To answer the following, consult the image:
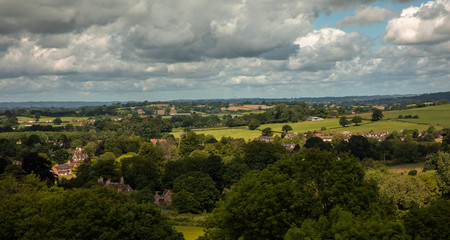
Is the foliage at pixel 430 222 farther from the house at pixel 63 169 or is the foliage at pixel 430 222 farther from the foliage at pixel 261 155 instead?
the house at pixel 63 169

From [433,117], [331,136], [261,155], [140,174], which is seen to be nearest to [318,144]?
[331,136]

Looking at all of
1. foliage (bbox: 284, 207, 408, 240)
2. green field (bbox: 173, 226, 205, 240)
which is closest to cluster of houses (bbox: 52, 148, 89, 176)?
green field (bbox: 173, 226, 205, 240)

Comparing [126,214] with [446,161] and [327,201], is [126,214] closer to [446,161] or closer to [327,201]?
[327,201]

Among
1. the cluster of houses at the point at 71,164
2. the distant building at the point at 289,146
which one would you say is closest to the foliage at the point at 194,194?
the cluster of houses at the point at 71,164

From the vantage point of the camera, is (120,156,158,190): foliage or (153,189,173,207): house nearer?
(153,189,173,207): house

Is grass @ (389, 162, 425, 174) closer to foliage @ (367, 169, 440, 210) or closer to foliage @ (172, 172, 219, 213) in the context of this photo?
foliage @ (367, 169, 440, 210)

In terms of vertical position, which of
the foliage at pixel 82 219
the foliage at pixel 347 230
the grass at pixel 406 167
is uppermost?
the foliage at pixel 347 230

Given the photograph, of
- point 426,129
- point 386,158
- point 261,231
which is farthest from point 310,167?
point 426,129

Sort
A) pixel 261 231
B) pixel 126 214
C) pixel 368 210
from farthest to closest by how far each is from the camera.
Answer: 1. pixel 126 214
2. pixel 368 210
3. pixel 261 231
